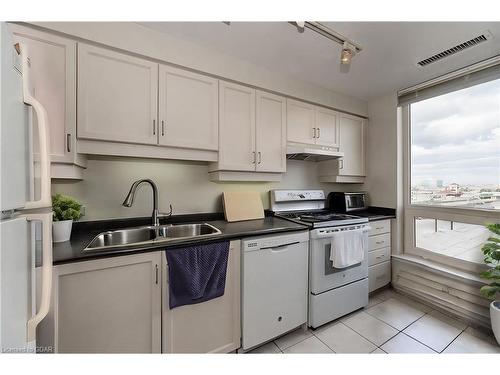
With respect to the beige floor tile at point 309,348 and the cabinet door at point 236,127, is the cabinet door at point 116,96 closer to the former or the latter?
the cabinet door at point 236,127

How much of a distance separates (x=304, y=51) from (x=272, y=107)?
0.53 metres

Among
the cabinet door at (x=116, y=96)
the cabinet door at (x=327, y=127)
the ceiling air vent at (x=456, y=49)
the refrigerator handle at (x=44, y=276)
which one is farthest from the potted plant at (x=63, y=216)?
the ceiling air vent at (x=456, y=49)

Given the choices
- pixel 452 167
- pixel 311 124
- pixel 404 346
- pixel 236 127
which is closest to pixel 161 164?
pixel 236 127

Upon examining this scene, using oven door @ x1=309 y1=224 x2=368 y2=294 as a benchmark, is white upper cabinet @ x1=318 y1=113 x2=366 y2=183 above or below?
above

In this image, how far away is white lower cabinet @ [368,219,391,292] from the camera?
2.27 meters

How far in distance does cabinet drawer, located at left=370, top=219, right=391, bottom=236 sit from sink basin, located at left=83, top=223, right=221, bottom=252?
1.83m

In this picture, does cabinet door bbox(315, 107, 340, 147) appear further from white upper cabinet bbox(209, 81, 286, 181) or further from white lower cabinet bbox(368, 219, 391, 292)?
white lower cabinet bbox(368, 219, 391, 292)

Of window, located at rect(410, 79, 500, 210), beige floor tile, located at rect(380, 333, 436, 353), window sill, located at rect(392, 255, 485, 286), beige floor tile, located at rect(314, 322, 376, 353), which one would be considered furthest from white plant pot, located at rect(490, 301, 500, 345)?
beige floor tile, located at rect(314, 322, 376, 353)

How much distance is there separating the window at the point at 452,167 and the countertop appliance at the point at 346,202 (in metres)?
0.50

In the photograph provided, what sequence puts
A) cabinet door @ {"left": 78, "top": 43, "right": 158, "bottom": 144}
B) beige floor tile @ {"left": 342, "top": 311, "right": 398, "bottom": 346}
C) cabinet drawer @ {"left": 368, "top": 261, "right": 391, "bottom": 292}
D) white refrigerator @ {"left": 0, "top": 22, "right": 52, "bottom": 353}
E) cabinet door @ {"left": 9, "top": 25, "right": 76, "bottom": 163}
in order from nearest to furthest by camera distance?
white refrigerator @ {"left": 0, "top": 22, "right": 52, "bottom": 353} → cabinet door @ {"left": 9, "top": 25, "right": 76, "bottom": 163} → cabinet door @ {"left": 78, "top": 43, "right": 158, "bottom": 144} → beige floor tile @ {"left": 342, "top": 311, "right": 398, "bottom": 346} → cabinet drawer @ {"left": 368, "top": 261, "right": 391, "bottom": 292}

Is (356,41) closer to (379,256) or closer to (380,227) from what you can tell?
(380,227)

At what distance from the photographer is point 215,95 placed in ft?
5.72

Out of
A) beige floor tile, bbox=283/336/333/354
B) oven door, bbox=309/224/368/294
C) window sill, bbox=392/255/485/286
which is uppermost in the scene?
oven door, bbox=309/224/368/294

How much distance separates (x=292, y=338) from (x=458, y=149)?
2.45m
